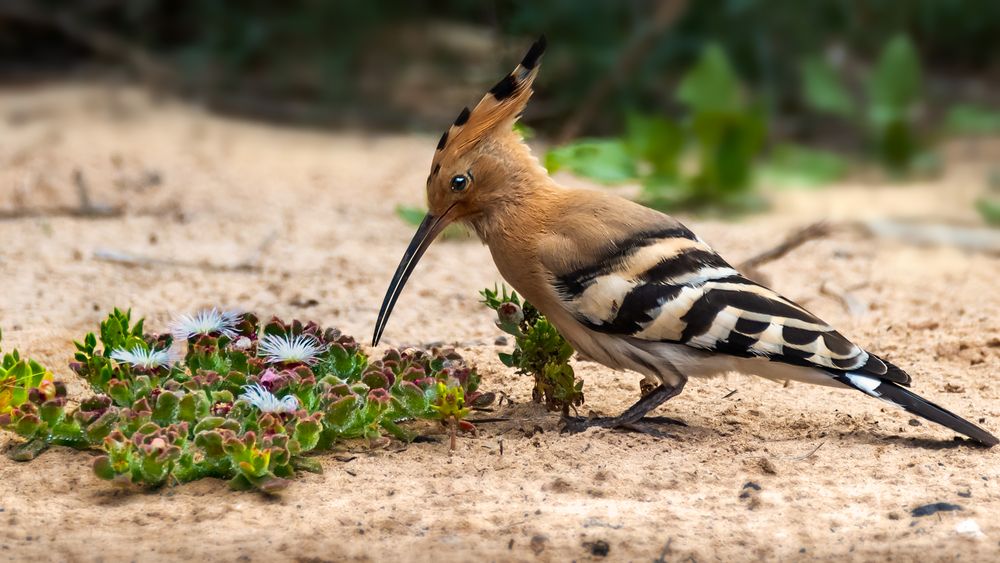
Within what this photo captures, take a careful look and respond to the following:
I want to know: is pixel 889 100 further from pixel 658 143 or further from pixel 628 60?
pixel 658 143

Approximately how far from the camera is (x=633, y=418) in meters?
3.39

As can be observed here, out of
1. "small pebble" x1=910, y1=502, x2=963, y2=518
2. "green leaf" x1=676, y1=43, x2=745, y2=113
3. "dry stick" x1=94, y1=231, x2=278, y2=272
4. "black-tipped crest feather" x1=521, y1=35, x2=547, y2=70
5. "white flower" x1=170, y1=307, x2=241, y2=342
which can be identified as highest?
"green leaf" x1=676, y1=43, x2=745, y2=113

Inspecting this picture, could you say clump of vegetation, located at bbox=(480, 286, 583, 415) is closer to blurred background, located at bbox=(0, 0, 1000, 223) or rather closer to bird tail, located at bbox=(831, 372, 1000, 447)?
bird tail, located at bbox=(831, 372, 1000, 447)

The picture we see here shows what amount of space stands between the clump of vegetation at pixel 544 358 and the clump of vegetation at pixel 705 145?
2.55 metres

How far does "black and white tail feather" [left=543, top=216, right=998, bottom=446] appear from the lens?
3.22 metres

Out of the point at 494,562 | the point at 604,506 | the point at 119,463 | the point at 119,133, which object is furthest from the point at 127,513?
the point at 119,133

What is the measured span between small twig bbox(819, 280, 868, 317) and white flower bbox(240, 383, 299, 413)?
7.86 ft

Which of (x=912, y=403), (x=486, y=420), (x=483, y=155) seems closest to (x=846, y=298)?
(x=912, y=403)

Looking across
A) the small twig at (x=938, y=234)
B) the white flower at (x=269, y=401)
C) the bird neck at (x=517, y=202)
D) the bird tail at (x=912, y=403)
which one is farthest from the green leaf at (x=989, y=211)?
the white flower at (x=269, y=401)

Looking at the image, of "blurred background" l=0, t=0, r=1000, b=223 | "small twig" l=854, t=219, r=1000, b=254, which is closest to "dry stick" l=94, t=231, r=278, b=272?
"blurred background" l=0, t=0, r=1000, b=223

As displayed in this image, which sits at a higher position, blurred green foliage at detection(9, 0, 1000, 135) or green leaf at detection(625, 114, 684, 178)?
blurred green foliage at detection(9, 0, 1000, 135)

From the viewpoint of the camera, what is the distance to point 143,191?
595 centimetres

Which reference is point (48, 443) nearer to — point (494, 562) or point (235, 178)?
point (494, 562)

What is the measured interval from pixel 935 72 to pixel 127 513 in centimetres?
796
